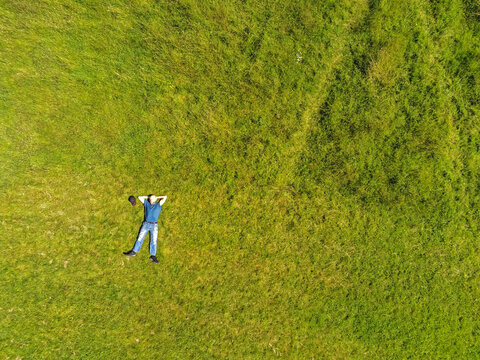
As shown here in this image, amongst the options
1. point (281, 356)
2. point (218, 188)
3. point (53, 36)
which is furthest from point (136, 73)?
point (281, 356)

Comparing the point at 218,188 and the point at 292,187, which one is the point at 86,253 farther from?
the point at 292,187

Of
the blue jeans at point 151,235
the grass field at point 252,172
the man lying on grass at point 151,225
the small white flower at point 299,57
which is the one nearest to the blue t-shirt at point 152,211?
the man lying on grass at point 151,225

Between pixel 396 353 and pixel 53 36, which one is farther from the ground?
pixel 53 36

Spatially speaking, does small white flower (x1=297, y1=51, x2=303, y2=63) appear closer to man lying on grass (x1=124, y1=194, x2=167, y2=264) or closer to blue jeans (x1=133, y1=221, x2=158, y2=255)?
man lying on grass (x1=124, y1=194, x2=167, y2=264)

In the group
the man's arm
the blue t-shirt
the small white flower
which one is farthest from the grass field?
the blue t-shirt

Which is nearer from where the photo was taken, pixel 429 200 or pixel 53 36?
pixel 53 36

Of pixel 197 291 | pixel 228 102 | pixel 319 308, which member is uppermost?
pixel 228 102

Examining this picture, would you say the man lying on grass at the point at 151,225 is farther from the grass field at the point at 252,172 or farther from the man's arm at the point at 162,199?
the grass field at the point at 252,172
